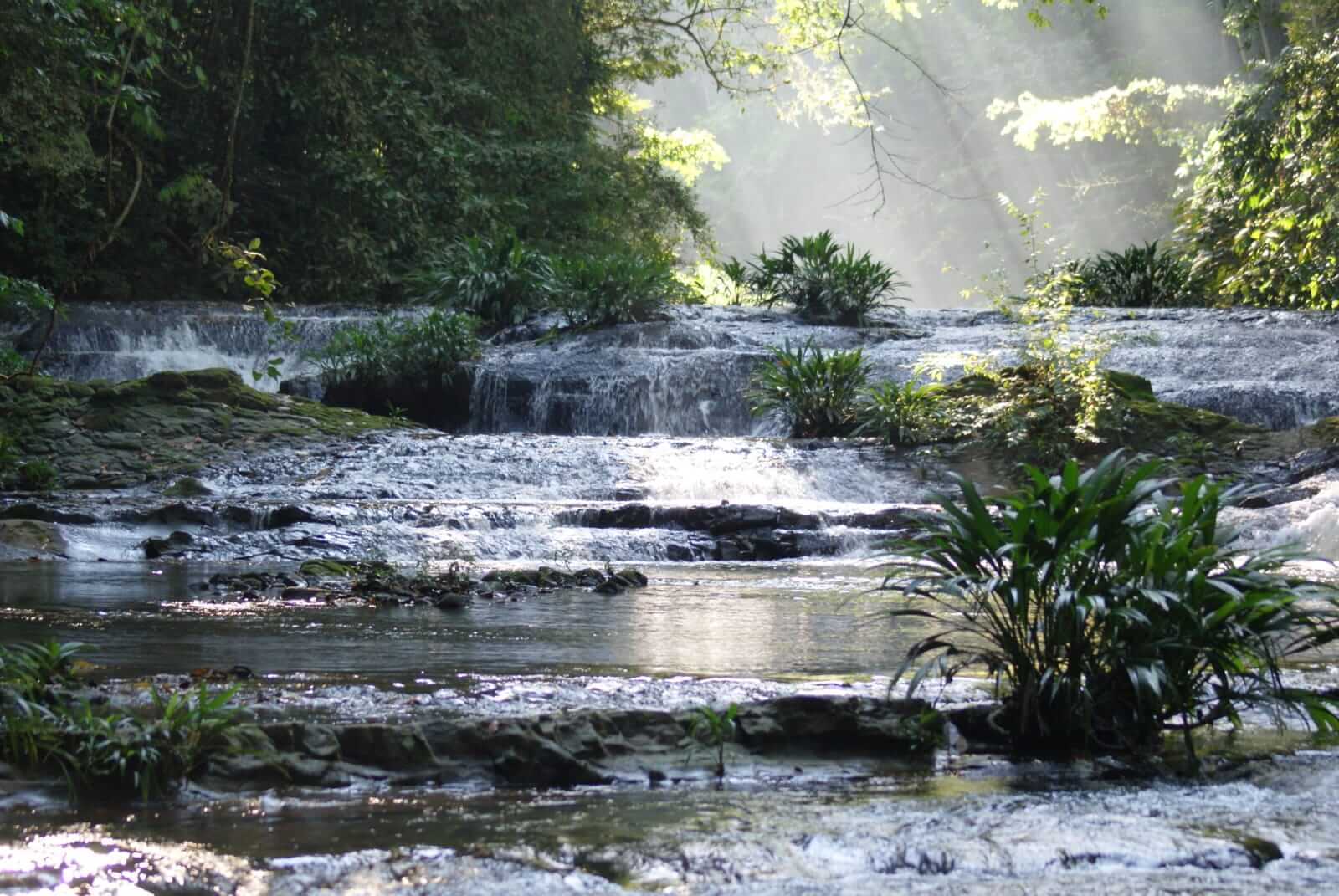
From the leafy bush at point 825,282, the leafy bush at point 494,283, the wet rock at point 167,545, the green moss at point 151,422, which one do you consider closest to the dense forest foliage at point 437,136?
the green moss at point 151,422

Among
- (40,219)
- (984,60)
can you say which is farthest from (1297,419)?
(984,60)

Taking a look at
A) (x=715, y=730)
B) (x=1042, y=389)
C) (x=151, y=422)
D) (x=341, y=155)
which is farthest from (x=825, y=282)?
(x=715, y=730)

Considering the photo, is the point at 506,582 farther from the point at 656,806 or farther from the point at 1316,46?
the point at 1316,46

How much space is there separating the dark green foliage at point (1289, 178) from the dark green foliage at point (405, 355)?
868cm

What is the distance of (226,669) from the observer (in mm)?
A: 4105

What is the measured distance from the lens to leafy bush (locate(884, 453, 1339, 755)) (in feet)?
10.7

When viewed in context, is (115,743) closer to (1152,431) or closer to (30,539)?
(30,539)

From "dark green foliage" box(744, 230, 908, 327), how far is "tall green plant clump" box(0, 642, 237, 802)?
50.2ft

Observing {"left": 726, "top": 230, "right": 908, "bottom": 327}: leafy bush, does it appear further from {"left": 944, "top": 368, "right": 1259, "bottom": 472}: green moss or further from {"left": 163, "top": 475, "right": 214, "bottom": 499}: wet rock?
{"left": 163, "top": 475, "right": 214, "bottom": 499}: wet rock

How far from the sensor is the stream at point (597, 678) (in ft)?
7.97

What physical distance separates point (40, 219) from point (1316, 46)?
16.2m

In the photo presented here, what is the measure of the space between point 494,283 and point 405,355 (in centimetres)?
299

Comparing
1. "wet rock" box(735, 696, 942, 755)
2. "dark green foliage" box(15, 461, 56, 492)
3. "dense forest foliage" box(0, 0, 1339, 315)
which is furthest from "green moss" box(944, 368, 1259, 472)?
"wet rock" box(735, 696, 942, 755)

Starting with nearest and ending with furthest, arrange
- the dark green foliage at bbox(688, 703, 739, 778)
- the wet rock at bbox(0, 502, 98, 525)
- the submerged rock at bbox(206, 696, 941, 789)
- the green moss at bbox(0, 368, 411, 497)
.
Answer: the submerged rock at bbox(206, 696, 941, 789) < the dark green foliage at bbox(688, 703, 739, 778) < the wet rock at bbox(0, 502, 98, 525) < the green moss at bbox(0, 368, 411, 497)
